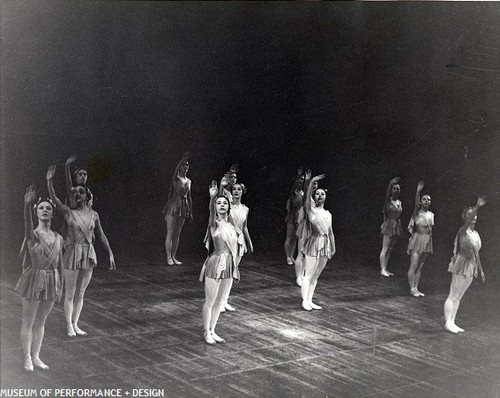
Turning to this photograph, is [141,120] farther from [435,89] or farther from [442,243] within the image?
[442,243]

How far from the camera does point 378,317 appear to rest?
8188 millimetres

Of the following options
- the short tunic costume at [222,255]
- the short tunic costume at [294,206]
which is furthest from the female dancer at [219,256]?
the short tunic costume at [294,206]

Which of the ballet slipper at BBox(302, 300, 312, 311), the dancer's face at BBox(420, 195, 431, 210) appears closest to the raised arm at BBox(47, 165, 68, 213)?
the ballet slipper at BBox(302, 300, 312, 311)

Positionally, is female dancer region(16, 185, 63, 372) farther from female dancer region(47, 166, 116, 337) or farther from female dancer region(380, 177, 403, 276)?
female dancer region(380, 177, 403, 276)

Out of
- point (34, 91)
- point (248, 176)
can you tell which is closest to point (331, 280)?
point (248, 176)

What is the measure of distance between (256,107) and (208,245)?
3479 millimetres

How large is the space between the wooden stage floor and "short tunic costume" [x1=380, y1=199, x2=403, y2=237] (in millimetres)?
829

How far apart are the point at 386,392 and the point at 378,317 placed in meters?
2.09

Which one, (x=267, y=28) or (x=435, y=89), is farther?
(x=435, y=89)

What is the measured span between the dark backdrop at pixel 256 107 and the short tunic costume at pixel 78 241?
57cm

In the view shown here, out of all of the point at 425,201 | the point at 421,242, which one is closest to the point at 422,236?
the point at 421,242

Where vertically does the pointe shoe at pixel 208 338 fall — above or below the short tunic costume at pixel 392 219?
below

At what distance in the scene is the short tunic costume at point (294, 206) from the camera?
979cm

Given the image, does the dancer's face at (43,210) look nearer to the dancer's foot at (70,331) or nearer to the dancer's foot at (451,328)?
the dancer's foot at (70,331)
